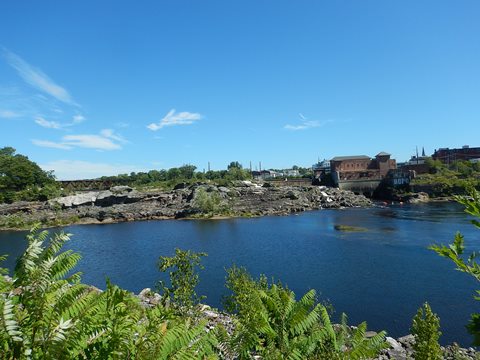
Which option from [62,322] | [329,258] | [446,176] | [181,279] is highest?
[446,176]

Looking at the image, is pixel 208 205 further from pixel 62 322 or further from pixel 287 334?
pixel 62 322

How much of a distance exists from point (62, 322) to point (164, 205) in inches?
3831

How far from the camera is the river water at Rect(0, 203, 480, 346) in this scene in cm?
2583

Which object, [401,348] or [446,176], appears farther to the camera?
[446,176]

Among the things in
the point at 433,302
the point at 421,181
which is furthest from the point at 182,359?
the point at 421,181

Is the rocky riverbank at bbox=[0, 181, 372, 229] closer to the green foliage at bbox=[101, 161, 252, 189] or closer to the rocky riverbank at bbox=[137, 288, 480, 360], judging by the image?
the green foliage at bbox=[101, 161, 252, 189]

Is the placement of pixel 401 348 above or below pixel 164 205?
below

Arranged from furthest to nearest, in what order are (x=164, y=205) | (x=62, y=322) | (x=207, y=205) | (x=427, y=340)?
1. (x=164, y=205)
2. (x=207, y=205)
3. (x=427, y=340)
4. (x=62, y=322)

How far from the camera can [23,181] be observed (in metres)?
114

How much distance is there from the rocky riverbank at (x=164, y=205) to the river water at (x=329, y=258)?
11.4 meters

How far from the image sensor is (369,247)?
149ft

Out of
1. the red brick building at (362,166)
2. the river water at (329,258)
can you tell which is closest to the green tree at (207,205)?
the river water at (329,258)

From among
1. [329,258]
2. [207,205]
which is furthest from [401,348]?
[207,205]

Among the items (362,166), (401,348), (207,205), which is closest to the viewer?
(401,348)
